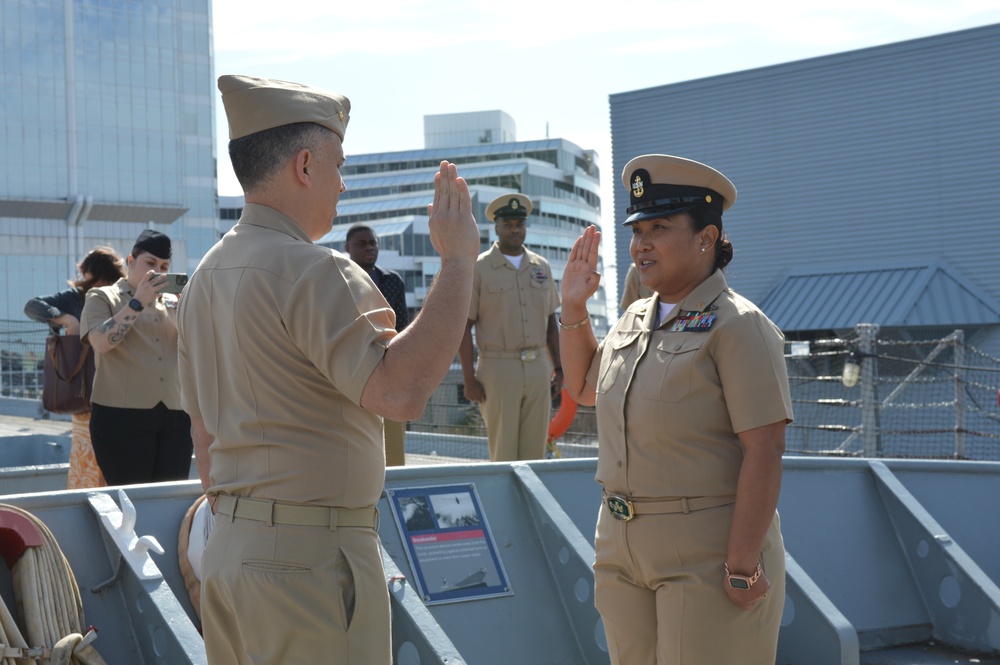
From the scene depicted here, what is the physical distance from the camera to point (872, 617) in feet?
17.8

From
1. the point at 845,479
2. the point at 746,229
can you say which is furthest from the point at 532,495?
the point at 746,229

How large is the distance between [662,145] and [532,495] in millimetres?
28207

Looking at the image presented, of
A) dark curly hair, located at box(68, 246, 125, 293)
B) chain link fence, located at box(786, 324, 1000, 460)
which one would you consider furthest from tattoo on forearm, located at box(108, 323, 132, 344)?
chain link fence, located at box(786, 324, 1000, 460)

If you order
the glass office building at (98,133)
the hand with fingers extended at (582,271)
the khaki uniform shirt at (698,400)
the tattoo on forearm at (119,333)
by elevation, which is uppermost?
the glass office building at (98,133)

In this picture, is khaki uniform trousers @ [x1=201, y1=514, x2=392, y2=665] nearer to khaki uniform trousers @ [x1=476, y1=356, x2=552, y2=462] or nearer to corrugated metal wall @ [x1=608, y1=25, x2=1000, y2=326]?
khaki uniform trousers @ [x1=476, y1=356, x2=552, y2=462]

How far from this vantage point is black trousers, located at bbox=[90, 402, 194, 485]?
5.69m

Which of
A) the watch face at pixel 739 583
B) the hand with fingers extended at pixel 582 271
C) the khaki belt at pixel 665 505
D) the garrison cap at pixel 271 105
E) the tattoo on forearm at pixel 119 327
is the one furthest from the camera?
the tattoo on forearm at pixel 119 327

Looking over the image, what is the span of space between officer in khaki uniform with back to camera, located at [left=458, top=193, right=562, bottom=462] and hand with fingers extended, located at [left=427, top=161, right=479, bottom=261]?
4672 mm

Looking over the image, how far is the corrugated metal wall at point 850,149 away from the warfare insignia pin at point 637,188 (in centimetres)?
2489

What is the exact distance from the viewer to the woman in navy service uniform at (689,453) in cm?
304

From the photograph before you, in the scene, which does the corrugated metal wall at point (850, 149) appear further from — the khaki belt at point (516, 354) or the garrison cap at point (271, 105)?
the garrison cap at point (271, 105)

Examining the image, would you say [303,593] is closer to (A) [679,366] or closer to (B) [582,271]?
(A) [679,366]

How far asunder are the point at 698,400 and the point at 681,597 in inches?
20.9

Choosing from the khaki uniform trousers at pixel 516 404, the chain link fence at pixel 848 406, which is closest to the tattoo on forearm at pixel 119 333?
the khaki uniform trousers at pixel 516 404
